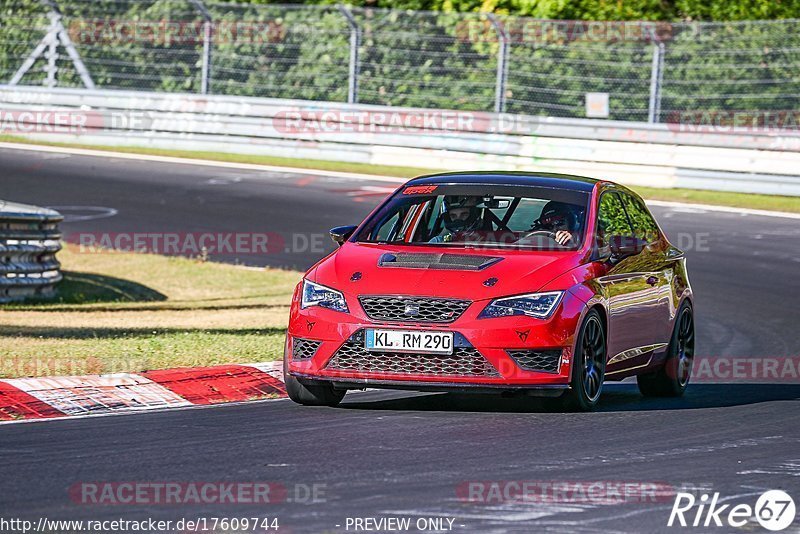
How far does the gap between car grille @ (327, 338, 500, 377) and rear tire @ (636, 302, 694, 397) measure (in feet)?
7.75

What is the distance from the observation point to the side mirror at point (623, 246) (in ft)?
32.9

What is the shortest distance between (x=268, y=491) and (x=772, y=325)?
359 inches

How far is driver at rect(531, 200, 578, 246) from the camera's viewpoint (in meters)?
9.89

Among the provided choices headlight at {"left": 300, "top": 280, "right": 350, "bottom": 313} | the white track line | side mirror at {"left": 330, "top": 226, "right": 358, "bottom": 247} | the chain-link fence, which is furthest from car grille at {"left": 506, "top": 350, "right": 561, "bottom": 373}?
the chain-link fence

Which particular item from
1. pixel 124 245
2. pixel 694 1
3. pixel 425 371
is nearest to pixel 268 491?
pixel 425 371

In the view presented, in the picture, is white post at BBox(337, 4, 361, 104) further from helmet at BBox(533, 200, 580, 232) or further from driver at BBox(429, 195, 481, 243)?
helmet at BBox(533, 200, 580, 232)

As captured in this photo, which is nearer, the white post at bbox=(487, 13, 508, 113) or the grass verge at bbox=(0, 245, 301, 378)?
the grass verge at bbox=(0, 245, 301, 378)

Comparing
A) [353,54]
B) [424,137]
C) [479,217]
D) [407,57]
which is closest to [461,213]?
[479,217]

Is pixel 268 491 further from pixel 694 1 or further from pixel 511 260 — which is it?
pixel 694 1

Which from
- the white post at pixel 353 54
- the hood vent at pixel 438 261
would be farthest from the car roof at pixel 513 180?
the white post at pixel 353 54

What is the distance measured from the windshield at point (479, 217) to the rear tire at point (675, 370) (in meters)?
1.43

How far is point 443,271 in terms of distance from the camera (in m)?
9.14

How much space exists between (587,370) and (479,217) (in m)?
1.38

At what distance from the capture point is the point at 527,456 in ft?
25.3
